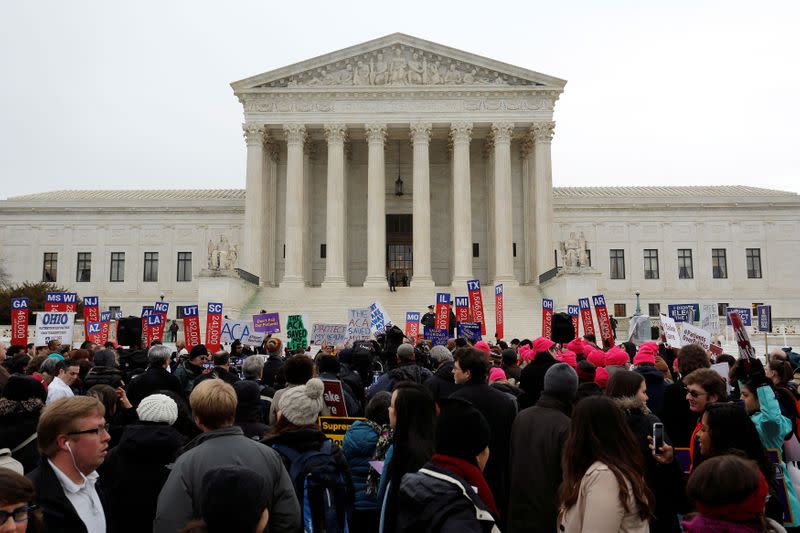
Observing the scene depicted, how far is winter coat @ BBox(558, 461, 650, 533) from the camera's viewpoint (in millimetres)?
4449

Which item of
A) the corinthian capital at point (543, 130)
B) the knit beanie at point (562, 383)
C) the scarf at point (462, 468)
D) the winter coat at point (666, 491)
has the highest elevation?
the corinthian capital at point (543, 130)

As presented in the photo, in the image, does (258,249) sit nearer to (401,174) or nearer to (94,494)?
(401,174)

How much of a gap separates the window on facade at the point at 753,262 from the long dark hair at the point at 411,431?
57.9 meters

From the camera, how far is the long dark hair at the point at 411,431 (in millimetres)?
5414

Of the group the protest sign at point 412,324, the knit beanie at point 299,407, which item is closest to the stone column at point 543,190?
the protest sign at point 412,324

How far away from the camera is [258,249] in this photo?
48156 millimetres

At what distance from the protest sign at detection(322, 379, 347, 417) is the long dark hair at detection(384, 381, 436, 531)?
8.68 ft

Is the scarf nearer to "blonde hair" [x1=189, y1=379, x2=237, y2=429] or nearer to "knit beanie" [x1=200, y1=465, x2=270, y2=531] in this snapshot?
"knit beanie" [x1=200, y1=465, x2=270, y2=531]

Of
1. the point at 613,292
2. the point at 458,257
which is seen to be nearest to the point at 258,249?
the point at 458,257

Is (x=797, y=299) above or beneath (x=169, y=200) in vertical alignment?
beneath

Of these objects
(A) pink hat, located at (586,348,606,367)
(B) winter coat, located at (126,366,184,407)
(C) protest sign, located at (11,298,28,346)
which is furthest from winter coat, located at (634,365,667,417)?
(C) protest sign, located at (11,298,28,346)

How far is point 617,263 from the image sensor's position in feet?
187

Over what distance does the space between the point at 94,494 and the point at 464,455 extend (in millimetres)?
2401

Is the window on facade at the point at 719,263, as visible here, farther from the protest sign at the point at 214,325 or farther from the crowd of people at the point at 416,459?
the crowd of people at the point at 416,459
